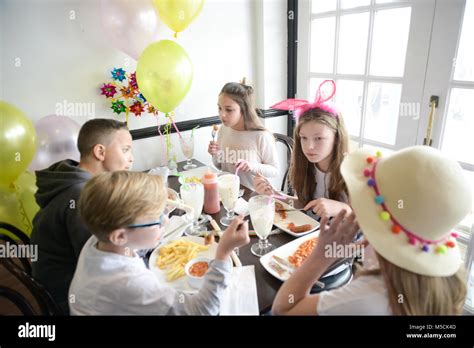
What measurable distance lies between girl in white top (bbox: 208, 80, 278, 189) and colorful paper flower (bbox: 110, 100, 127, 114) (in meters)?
0.67

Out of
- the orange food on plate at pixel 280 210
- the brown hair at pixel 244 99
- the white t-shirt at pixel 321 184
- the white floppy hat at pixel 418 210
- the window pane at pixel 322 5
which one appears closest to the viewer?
the white floppy hat at pixel 418 210

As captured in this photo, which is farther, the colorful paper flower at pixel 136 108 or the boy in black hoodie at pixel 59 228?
the colorful paper flower at pixel 136 108

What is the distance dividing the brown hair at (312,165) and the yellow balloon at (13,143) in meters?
1.32

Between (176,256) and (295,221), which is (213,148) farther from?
(176,256)

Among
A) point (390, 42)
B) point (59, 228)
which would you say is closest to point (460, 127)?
point (390, 42)

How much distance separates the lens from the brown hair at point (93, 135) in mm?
1299

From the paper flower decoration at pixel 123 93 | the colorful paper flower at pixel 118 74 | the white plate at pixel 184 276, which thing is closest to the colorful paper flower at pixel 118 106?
the paper flower decoration at pixel 123 93

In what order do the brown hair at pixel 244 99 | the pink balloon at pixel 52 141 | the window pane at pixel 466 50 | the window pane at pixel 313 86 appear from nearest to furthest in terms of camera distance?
the window pane at pixel 466 50 → the pink balloon at pixel 52 141 → the brown hair at pixel 244 99 → the window pane at pixel 313 86

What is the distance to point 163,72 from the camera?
1722 millimetres

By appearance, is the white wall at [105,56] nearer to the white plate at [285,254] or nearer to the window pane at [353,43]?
the window pane at [353,43]

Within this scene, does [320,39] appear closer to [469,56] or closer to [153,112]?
[469,56]

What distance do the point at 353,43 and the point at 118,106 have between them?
5.23 feet

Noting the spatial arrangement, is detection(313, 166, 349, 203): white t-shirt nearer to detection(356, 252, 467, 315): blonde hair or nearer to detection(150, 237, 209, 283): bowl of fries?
detection(150, 237, 209, 283): bowl of fries

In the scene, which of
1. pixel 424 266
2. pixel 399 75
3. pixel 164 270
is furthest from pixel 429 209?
pixel 399 75
